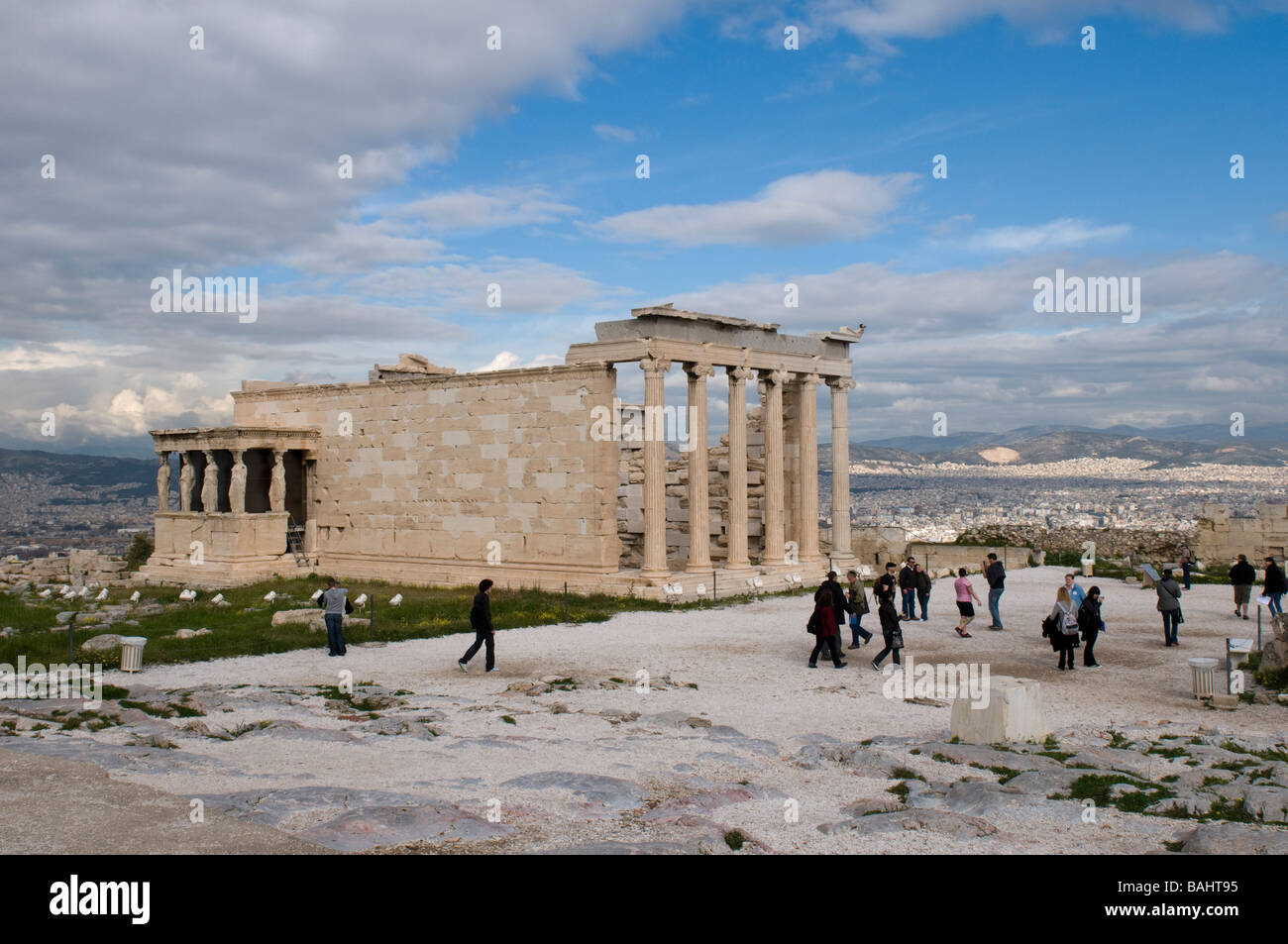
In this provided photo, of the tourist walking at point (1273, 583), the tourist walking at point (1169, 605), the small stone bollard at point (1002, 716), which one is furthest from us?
the tourist walking at point (1273, 583)

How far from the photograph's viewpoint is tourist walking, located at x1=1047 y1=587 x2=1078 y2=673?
1748 centimetres

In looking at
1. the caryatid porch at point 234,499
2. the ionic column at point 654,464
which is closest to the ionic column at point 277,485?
the caryatid porch at point 234,499

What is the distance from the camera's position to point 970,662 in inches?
716

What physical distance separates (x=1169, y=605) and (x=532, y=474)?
16.0m

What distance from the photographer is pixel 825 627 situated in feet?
58.7

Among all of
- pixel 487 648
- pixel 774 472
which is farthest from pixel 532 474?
pixel 487 648

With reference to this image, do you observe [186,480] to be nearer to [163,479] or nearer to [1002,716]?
[163,479]

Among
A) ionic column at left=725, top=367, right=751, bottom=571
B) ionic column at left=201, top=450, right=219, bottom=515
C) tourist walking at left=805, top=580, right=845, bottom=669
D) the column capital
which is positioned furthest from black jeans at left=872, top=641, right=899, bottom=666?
ionic column at left=201, top=450, right=219, bottom=515

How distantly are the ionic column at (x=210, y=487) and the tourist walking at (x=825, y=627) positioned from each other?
74.5 feet

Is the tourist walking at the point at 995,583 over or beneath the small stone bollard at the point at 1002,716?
over

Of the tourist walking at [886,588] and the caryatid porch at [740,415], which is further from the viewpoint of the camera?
the caryatid porch at [740,415]

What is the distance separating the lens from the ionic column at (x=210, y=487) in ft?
111

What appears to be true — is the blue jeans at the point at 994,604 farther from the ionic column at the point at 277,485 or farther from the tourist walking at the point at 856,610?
the ionic column at the point at 277,485
